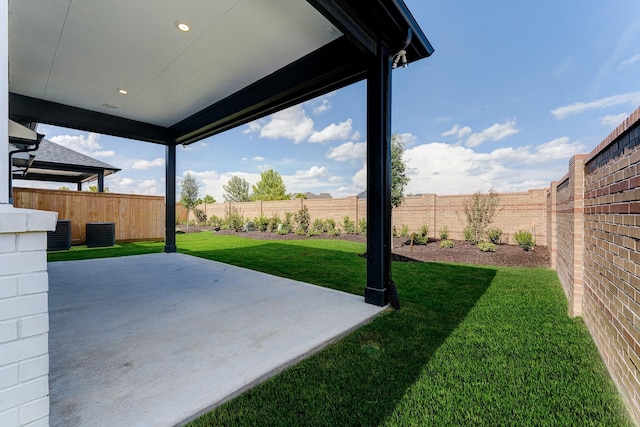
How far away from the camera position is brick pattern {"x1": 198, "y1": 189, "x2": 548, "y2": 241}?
27.2ft

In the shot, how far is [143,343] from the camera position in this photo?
2318mm

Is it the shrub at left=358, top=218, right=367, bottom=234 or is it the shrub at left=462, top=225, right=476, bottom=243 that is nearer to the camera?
the shrub at left=462, top=225, right=476, bottom=243

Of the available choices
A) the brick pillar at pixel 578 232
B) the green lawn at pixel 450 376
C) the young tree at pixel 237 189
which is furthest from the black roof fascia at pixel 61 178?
the young tree at pixel 237 189

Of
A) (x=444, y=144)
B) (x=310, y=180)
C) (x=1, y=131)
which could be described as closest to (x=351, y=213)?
(x=444, y=144)

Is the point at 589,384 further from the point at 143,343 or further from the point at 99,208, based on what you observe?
the point at 99,208

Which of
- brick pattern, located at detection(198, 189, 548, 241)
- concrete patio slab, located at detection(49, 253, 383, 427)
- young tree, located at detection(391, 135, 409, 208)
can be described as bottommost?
concrete patio slab, located at detection(49, 253, 383, 427)

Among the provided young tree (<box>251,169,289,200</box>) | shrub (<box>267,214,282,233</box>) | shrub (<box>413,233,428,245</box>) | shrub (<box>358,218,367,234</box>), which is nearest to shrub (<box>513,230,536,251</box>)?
shrub (<box>413,233,428,245</box>)

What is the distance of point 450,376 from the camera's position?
74.8 inches

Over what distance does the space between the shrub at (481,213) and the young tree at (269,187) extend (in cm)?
2699

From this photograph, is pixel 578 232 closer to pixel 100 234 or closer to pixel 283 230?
pixel 100 234

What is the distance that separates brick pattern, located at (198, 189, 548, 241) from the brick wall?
6.49 m

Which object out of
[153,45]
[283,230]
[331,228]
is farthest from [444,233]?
[153,45]

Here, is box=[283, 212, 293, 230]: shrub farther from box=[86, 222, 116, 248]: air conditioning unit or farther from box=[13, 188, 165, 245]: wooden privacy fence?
box=[86, 222, 116, 248]: air conditioning unit

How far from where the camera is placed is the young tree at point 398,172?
834 centimetres
